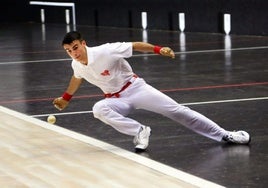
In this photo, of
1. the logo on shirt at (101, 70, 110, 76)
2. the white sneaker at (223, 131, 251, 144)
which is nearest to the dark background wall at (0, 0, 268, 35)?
the white sneaker at (223, 131, 251, 144)

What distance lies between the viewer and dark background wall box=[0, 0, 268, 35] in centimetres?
2361

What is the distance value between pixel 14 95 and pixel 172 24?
14333 mm

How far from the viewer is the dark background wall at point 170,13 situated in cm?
2361

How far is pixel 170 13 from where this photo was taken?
27.1 meters

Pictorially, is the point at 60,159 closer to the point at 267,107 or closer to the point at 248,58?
the point at 267,107

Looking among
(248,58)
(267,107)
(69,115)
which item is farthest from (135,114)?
(248,58)

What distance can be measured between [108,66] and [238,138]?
1.53 metres

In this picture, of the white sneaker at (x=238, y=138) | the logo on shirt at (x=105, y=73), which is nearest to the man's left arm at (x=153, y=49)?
the logo on shirt at (x=105, y=73)

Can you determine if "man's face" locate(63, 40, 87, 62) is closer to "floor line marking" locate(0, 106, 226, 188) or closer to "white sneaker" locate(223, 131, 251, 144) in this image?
"floor line marking" locate(0, 106, 226, 188)

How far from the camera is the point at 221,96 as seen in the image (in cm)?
1223

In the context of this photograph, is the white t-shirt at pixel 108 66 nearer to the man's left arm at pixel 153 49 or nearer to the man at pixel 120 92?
the man at pixel 120 92

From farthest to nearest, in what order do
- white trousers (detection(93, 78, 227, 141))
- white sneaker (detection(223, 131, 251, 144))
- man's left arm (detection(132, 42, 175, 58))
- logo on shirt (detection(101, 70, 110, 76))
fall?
white sneaker (detection(223, 131, 251, 144)) → white trousers (detection(93, 78, 227, 141)) → logo on shirt (detection(101, 70, 110, 76)) → man's left arm (detection(132, 42, 175, 58))

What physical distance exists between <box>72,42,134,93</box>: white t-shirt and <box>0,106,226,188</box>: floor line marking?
0.66 m

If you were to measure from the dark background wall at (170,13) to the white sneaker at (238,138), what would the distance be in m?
14.7
